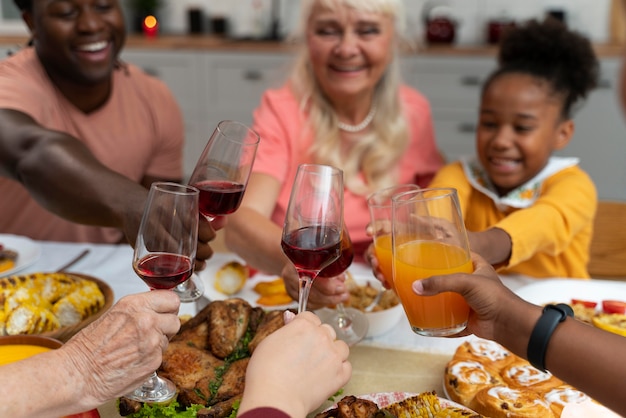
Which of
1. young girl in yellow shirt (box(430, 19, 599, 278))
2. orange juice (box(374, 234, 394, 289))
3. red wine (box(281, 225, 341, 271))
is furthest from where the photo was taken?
young girl in yellow shirt (box(430, 19, 599, 278))

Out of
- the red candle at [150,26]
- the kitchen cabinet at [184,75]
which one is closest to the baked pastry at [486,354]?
the kitchen cabinet at [184,75]

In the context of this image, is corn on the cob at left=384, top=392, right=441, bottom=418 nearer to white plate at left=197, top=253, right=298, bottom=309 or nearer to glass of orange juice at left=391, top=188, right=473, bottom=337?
glass of orange juice at left=391, top=188, right=473, bottom=337

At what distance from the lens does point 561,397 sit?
3.86 feet

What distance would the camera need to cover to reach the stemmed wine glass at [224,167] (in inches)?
51.7

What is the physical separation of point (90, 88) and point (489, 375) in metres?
1.83

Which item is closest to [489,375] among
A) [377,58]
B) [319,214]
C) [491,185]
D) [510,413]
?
[510,413]

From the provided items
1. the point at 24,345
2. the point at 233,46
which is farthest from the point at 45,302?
the point at 233,46

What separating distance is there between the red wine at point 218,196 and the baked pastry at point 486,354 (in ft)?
1.90

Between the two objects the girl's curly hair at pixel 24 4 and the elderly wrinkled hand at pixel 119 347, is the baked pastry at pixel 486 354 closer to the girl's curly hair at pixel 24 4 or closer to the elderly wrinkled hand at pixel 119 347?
the elderly wrinkled hand at pixel 119 347

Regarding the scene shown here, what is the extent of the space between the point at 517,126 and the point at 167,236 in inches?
54.6

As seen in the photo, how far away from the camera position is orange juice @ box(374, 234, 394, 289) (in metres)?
1.42

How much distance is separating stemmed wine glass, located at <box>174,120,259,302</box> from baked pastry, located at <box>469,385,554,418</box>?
2.11 feet

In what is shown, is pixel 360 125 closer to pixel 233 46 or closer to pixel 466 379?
pixel 466 379

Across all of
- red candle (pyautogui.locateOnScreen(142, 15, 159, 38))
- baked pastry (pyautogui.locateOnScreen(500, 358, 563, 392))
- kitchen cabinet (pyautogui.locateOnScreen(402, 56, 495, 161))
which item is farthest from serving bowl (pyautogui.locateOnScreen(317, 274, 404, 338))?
red candle (pyautogui.locateOnScreen(142, 15, 159, 38))
